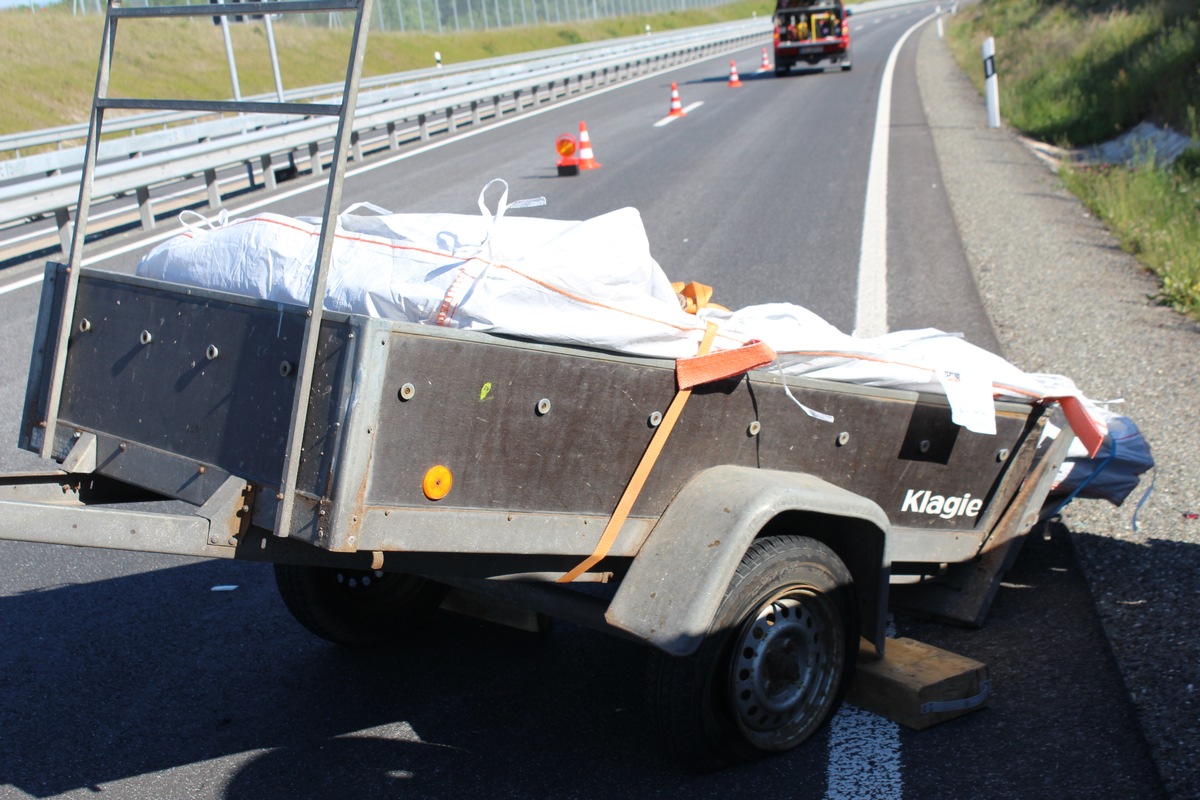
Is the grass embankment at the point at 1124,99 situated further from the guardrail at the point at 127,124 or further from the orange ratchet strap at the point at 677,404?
the guardrail at the point at 127,124

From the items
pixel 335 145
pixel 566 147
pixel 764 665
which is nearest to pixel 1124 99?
pixel 566 147

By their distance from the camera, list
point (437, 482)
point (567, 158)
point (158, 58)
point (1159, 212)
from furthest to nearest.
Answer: point (158, 58) < point (567, 158) < point (1159, 212) < point (437, 482)

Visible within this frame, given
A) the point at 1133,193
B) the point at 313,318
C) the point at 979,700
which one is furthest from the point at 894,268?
the point at 313,318

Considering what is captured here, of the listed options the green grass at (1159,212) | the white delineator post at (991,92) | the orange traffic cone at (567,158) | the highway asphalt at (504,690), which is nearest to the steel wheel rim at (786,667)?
the highway asphalt at (504,690)

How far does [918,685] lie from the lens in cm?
357

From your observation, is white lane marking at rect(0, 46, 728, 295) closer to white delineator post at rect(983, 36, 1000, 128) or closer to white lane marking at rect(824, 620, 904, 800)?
white lane marking at rect(824, 620, 904, 800)

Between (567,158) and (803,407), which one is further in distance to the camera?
(567,158)

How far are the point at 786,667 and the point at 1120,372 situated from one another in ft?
14.2

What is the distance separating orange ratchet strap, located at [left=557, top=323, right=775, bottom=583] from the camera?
125 inches

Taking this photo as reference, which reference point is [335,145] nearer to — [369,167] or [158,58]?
[369,167]

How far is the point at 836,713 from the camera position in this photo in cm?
375

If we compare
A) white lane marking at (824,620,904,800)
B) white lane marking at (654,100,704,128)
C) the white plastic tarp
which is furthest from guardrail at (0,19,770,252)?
white lane marking at (654,100,704,128)

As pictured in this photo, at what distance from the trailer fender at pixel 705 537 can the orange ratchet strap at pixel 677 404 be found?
129 millimetres

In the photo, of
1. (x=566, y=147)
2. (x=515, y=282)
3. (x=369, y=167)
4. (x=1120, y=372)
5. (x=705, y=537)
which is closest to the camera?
(x=515, y=282)
